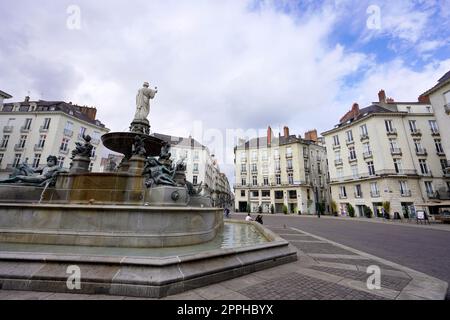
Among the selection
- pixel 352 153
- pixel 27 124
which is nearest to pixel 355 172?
pixel 352 153

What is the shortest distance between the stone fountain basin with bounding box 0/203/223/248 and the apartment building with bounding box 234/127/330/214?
128 feet

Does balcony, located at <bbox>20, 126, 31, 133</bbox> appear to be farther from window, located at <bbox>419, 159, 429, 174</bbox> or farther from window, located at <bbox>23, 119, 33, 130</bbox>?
window, located at <bbox>419, 159, 429, 174</bbox>

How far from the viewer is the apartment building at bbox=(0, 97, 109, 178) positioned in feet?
102

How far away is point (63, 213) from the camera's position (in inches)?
200

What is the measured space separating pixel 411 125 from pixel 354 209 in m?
15.8

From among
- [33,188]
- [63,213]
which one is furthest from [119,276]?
[33,188]

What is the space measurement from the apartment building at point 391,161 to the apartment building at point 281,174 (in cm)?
693

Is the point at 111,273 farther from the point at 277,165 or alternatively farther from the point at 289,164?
the point at 277,165

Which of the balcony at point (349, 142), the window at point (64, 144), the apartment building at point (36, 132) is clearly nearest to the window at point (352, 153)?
the balcony at point (349, 142)

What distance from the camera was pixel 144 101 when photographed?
35.4 feet

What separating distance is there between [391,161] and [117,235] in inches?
1445

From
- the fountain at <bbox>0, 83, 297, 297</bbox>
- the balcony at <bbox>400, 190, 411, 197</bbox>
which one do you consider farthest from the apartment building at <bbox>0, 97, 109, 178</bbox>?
the balcony at <bbox>400, 190, 411, 197</bbox>

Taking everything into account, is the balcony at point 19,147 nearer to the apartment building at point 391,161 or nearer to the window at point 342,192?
the apartment building at point 391,161

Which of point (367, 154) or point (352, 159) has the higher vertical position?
point (367, 154)
